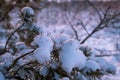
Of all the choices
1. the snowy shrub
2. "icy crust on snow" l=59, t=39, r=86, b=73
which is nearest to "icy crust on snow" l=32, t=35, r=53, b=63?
the snowy shrub

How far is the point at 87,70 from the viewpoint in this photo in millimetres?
2971

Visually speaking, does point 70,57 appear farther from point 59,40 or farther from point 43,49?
point 59,40

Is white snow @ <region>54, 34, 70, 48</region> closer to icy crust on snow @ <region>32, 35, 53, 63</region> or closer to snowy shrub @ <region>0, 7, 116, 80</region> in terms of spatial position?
snowy shrub @ <region>0, 7, 116, 80</region>

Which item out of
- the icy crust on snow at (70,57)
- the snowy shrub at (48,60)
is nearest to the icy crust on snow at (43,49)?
the snowy shrub at (48,60)

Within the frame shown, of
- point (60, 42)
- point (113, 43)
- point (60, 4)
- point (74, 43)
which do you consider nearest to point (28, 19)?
point (60, 42)

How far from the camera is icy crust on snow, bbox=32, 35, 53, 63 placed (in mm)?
2656

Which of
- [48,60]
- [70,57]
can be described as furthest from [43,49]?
[70,57]

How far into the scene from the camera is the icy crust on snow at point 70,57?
8.77ft

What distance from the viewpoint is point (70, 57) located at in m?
2.68

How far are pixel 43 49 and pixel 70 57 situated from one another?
210 millimetres

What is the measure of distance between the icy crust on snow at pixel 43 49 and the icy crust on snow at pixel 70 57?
109mm

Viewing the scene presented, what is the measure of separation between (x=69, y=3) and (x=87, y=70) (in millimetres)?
11980

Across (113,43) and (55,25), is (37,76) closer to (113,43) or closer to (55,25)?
(113,43)

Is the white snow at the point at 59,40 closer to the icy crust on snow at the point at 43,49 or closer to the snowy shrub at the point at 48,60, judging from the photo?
the snowy shrub at the point at 48,60
